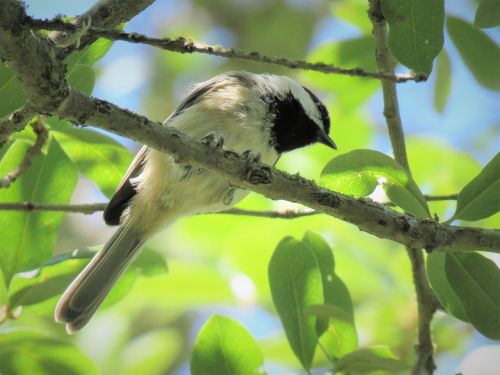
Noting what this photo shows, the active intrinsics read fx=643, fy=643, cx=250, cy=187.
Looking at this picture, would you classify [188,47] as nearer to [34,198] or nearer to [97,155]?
[97,155]

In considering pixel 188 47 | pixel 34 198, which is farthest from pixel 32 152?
pixel 188 47

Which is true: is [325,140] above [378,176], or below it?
below

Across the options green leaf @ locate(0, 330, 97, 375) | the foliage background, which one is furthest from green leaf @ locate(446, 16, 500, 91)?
green leaf @ locate(0, 330, 97, 375)

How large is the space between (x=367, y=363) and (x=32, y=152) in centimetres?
157

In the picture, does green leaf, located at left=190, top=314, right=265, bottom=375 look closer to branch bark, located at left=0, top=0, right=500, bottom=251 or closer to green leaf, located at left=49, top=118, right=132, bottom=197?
branch bark, located at left=0, top=0, right=500, bottom=251

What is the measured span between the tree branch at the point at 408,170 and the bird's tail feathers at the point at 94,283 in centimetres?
142

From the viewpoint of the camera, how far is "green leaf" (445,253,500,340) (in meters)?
2.07

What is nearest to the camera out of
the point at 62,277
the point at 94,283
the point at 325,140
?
the point at 62,277

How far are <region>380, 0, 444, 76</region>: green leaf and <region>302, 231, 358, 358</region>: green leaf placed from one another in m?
0.82

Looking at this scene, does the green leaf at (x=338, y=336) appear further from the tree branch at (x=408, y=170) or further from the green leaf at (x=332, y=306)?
the tree branch at (x=408, y=170)

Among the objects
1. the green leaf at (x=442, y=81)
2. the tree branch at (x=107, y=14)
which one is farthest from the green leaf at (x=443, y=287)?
the tree branch at (x=107, y=14)

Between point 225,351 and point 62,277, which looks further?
point 62,277

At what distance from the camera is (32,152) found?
2.66 m

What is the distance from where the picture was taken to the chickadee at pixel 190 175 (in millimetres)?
3248
